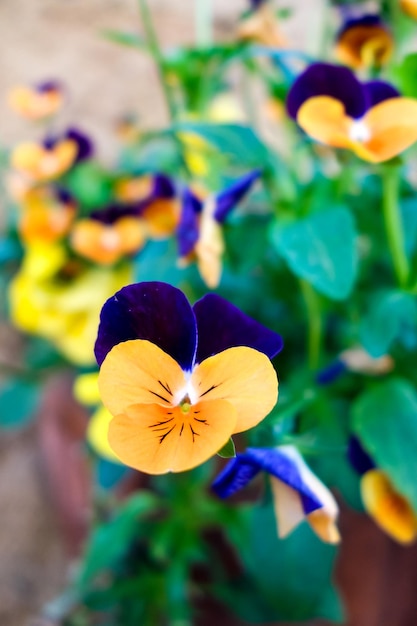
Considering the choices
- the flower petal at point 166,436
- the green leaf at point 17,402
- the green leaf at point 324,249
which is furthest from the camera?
the green leaf at point 17,402

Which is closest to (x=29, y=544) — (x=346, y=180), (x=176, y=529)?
(x=176, y=529)

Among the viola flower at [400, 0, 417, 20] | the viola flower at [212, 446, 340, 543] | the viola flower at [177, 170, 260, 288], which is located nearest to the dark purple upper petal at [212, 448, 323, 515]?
the viola flower at [212, 446, 340, 543]

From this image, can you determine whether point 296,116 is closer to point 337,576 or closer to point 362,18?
point 362,18

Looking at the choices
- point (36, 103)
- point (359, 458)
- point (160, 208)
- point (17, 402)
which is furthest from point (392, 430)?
point (17, 402)

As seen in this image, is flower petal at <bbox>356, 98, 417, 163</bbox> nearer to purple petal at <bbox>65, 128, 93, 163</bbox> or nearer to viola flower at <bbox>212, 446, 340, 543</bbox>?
viola flower at <bbox>212, 446, 340, 543</bbox>

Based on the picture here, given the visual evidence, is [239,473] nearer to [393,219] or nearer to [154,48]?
[393,219]

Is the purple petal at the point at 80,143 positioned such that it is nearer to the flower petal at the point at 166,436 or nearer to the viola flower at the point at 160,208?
the viola flower at the point at 160,208

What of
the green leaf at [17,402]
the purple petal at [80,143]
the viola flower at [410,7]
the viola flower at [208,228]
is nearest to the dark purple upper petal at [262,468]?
the viola flower at [208,228]
